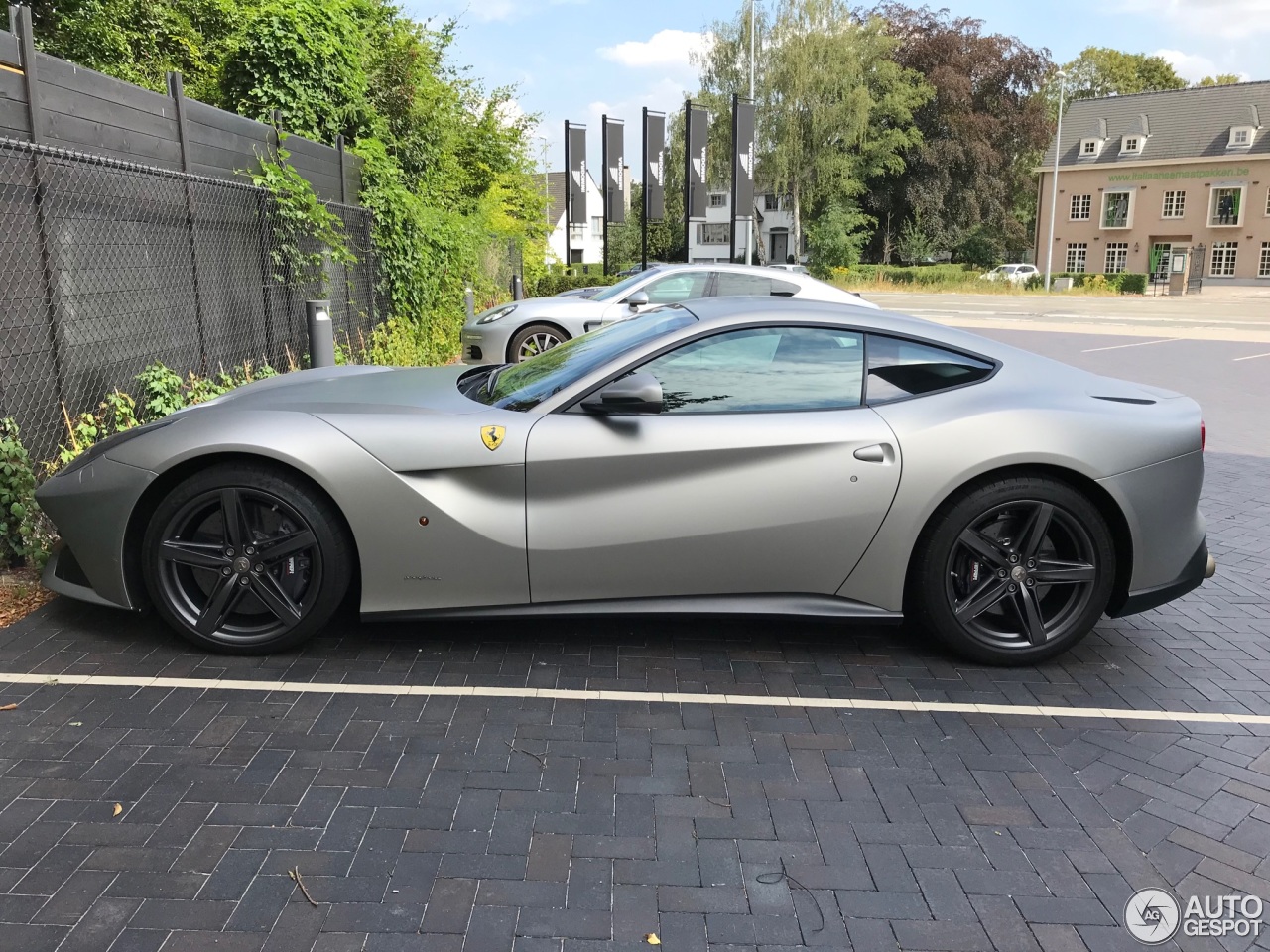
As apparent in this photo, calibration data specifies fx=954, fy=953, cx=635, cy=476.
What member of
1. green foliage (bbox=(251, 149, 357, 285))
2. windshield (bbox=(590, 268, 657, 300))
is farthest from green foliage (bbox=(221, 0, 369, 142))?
windshield (bbox=(590, 268, 657, 300))

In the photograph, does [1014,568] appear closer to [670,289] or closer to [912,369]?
[912,369]

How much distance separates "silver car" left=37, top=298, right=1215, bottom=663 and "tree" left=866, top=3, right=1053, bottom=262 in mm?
56784

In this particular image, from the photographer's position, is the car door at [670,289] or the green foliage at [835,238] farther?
the green foliage at [835,238]

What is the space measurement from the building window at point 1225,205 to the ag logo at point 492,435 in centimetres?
6262

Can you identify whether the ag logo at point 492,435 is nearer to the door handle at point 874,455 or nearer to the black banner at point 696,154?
the door handle at point 874,455

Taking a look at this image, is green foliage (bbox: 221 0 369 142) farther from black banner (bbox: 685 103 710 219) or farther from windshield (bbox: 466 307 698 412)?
black banner (bbox: 685 103 710 219)

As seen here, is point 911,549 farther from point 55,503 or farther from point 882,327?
point 55,503

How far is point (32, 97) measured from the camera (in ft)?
18.1

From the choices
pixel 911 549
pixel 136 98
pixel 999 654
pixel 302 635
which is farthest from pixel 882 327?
pixel 136 98

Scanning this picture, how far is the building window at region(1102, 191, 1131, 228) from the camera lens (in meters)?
57.3

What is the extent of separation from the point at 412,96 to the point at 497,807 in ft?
50.4

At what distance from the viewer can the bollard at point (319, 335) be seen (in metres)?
8.19

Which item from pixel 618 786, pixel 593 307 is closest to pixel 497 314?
pixel 593 307

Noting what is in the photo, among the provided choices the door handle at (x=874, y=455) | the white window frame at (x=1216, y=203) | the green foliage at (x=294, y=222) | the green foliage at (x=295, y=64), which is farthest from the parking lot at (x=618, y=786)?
the white window frame at (x=1216, y=203)
